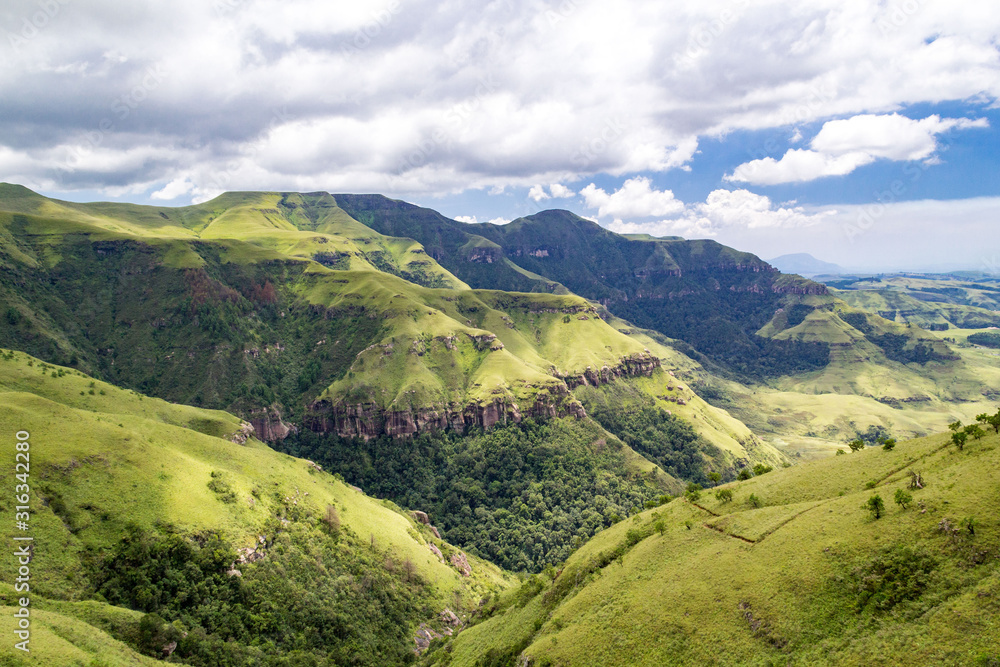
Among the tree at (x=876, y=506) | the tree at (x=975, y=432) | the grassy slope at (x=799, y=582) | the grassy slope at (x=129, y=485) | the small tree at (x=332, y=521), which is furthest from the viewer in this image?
the small tree at (x=332, y=521)

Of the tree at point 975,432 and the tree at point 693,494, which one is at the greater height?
the tree at point 975,432

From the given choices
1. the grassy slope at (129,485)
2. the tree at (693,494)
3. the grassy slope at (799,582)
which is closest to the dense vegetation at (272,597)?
the grassy slope at (129,485)

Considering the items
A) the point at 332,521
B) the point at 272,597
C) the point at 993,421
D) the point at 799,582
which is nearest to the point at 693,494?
the point at 799,582

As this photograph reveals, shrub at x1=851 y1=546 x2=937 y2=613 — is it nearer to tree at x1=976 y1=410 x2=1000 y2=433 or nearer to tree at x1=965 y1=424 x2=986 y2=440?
tree at x1=976 y1=410 x2=1000 y2=433

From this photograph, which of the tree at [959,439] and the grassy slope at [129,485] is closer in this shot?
the tree at [959,439]

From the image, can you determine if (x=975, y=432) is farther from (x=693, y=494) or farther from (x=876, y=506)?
(x=693, y=494)

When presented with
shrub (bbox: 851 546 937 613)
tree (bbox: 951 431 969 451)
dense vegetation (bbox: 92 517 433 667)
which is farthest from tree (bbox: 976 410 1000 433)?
dense vegetation (bbox: 92 517 433 667)

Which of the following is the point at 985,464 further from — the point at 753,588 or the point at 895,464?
the point at 753,588

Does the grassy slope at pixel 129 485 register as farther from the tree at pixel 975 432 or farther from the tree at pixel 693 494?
the tree at pixel 975 432
